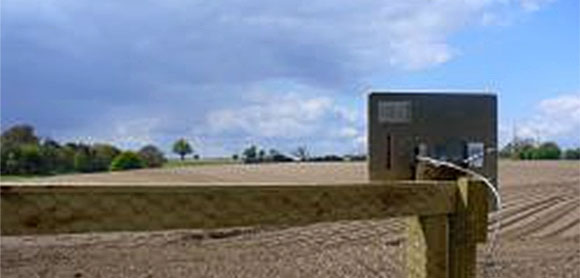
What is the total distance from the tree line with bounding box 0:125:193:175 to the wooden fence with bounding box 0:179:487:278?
18.6 m

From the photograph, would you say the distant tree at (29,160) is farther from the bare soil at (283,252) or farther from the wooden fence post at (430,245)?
the wooden fence post at (430,245)

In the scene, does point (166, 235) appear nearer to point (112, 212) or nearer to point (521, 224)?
point (521, 224)

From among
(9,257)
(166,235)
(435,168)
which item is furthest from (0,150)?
(435,168)

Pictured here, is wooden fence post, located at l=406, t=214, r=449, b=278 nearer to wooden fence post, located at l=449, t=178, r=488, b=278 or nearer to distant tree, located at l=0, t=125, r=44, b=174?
wooden fence post, located at l=449, t=178, r=488, b=278

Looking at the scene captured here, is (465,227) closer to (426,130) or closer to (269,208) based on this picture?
(426,130)

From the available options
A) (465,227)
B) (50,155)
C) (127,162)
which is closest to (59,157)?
(50,155)

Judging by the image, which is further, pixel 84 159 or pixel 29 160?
pixel 84 159

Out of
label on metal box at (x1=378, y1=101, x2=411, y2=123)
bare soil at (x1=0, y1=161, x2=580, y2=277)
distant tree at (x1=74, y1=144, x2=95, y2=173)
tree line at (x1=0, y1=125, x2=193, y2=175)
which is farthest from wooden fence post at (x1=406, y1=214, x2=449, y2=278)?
distant tree at (x1=74, y1=144, x2=95, y2=173)

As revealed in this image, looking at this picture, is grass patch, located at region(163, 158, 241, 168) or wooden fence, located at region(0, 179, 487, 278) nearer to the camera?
wooden fence, located at region(0, 179, 487, 278)

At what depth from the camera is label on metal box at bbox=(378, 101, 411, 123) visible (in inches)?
189

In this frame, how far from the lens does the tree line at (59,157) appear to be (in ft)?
77.7

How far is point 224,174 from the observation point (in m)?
32.1

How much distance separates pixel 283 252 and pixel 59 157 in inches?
551

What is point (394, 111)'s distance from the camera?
4805mm
